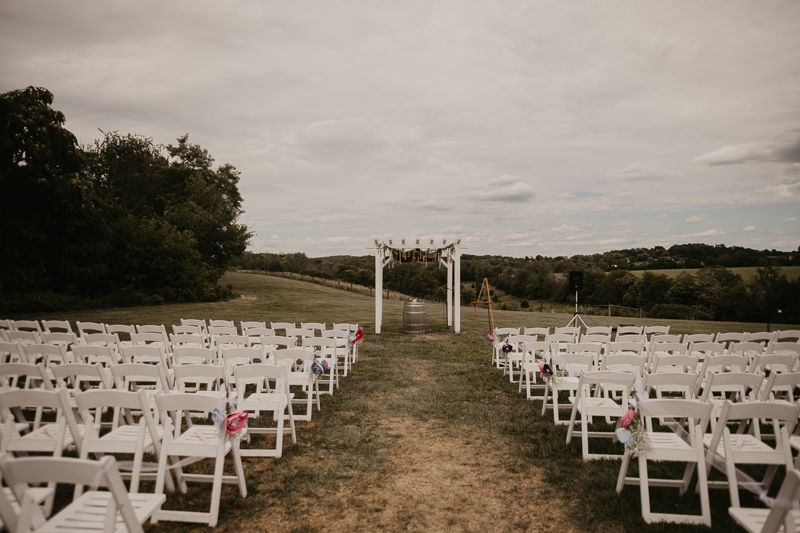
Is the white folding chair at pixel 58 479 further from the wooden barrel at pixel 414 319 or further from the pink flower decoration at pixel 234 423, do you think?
the wooden barrel at pixel 414 319

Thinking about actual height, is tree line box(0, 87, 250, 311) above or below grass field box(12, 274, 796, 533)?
above

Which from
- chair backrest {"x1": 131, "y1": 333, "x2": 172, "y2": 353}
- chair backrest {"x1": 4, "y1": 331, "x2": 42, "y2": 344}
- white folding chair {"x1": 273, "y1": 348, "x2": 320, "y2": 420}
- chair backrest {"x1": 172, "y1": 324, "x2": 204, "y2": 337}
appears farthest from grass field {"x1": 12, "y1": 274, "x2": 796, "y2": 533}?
chair backrest {"x1": 4, "y1": 331, "x2": 42, "y2": 344}

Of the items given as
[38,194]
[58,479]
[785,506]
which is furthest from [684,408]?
[38,194]

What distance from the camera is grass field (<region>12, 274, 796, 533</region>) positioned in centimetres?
369

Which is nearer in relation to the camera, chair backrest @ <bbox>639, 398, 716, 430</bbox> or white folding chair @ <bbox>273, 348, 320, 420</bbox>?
chair backrest @ <bbox>639, 398, 716, 430</bbox>

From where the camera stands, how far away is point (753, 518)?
9.17ft

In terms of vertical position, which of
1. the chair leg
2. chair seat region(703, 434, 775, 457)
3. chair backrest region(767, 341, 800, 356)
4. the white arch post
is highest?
the white arch post

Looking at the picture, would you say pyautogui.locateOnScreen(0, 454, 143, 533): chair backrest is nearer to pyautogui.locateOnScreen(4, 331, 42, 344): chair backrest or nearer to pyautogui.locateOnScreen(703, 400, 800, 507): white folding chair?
pyautogui.locateOnScreen(703, 400, 800, 507): white folding chair

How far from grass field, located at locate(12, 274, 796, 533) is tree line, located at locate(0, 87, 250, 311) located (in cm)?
2036

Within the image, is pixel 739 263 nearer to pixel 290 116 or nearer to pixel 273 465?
pixel 290 116

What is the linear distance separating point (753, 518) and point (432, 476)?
2739 millimetres

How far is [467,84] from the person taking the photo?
22344 millimetres

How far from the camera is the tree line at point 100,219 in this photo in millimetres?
19078

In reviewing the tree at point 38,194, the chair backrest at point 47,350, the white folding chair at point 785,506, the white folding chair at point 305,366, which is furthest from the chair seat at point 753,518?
the tree at point 38,194
